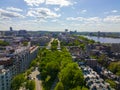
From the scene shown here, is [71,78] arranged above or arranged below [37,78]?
above

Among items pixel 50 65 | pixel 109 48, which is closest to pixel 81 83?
pixel 50 65

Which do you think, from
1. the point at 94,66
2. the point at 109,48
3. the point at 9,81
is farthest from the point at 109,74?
the point at 109,48

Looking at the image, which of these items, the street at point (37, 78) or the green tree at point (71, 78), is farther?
the street at point (37, 78)

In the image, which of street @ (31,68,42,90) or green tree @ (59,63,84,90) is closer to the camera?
green tree @ (59,63,84,90)

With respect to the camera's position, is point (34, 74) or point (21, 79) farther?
point (34, 74)

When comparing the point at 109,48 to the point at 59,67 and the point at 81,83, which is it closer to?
the point at 59,67

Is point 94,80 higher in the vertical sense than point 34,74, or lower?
higher

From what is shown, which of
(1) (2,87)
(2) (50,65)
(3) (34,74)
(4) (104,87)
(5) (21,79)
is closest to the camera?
(4) (104,87)

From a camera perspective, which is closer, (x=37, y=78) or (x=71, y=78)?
(x=71, y=78)

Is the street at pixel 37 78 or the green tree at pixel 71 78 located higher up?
the green tree at pixel 71 78

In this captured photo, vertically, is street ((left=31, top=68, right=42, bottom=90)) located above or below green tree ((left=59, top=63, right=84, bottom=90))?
below

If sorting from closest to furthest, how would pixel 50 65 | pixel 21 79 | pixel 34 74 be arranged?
pixel 21 79
pixel 50 65
pixel 34 74
